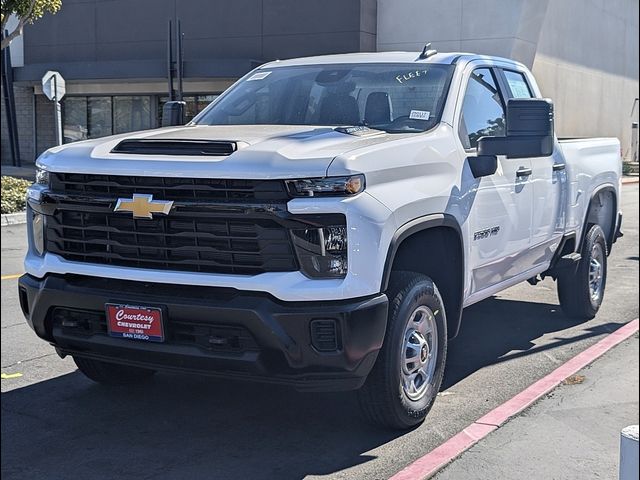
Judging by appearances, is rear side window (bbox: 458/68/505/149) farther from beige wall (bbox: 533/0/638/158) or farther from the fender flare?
beige wall (bbox: 533/0/638/158)

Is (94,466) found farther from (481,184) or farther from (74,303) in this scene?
(481,184)

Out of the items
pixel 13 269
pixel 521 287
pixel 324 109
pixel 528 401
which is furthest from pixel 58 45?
pixel 528 401

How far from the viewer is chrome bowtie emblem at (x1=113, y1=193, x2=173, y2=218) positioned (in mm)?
4258

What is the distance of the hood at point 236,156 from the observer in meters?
4.13

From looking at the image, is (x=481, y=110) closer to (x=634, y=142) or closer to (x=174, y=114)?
(x=174, y=114)

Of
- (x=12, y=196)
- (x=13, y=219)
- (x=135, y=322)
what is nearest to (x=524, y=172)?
(x=135, y=322)

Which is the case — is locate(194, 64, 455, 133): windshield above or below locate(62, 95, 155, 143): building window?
above

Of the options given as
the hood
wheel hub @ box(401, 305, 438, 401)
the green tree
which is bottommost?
wheel hub @ box(401, 305, 438, 401)

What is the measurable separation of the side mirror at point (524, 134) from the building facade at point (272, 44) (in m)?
3.09

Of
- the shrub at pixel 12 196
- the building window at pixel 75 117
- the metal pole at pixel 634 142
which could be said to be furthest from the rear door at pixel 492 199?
the metal pole at pixel 634 142

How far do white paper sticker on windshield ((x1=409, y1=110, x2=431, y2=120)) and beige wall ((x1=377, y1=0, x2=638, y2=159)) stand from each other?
12.6 ft

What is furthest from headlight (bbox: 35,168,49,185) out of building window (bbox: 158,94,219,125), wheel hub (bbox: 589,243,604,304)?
wheel hub (bbox: 589,243,604,304)

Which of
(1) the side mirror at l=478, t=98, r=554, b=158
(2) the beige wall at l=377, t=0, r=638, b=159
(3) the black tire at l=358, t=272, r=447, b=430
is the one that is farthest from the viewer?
(2) the beige wall at l=377, t=0, r=638, b=159

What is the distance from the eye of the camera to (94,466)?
14.1 feet
